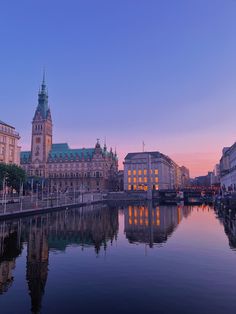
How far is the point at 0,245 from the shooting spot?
4309cm

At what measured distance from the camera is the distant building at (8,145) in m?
125

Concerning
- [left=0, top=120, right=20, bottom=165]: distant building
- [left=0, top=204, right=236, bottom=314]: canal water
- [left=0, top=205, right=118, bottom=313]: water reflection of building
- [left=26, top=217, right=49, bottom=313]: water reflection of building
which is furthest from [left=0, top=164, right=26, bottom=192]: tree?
[left=26, top=217, right=49, bottom=313]: water reflection of building

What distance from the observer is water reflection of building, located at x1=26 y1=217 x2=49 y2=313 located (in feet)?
79.0

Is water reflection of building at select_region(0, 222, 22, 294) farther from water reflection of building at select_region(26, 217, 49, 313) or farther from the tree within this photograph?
the tree

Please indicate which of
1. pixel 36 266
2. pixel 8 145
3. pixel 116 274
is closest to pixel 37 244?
pixel 36 266

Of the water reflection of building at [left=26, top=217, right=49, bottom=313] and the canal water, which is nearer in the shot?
the canal water

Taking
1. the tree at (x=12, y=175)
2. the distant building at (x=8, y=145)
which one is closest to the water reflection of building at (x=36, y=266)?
the tree at (x=12, y=175)

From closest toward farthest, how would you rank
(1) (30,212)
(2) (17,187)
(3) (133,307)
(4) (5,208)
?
(3) (133,307) → (4) (5,208) → (1) (30,212) → (2) (17,187)

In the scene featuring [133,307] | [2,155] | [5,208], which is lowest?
[133,307]

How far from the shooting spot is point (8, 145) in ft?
422

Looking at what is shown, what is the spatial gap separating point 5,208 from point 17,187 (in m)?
39.0

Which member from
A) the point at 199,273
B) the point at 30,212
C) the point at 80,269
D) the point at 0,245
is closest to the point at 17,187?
the point at 30,212

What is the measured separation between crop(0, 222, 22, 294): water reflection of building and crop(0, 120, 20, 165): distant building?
68.6m

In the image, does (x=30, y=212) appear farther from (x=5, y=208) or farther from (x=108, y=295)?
(x=108, y=295)
